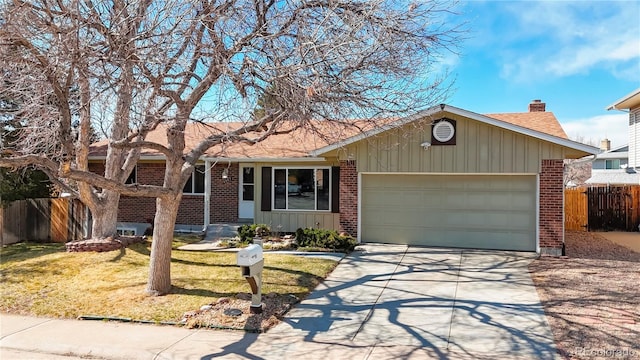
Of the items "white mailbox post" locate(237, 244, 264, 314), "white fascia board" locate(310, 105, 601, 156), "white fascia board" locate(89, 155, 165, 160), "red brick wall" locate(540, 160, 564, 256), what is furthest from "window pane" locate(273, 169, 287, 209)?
"white mailbox post" locate(237, 244, 264, 314)

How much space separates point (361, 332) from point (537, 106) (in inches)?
593

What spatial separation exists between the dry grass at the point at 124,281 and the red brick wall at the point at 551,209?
555 cm

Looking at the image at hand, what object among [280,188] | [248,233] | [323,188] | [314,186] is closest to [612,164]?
[323,188]

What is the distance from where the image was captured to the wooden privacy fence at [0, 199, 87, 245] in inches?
526

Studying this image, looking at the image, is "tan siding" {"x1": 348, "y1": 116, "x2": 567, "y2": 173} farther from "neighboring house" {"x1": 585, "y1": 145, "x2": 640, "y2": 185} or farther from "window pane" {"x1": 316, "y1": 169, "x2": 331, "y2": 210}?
"neighboring house" {"x1": 585, "y1": 145, "x2": 640, "y2": 185}

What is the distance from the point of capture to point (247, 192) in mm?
16062

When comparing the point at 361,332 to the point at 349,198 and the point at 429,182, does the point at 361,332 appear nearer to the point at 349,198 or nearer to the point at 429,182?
the point at 349,198

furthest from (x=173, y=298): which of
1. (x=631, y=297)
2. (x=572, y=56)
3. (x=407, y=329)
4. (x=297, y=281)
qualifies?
(x=572, y=56)

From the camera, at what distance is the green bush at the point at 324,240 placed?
1203 cm

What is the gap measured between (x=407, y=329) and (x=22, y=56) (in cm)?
682

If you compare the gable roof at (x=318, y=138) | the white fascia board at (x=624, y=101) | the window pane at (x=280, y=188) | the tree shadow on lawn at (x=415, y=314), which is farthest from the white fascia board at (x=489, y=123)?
the white fascia board at (x=624, y=101)

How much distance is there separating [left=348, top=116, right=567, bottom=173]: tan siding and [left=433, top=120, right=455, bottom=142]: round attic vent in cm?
18

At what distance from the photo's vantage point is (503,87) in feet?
58.9

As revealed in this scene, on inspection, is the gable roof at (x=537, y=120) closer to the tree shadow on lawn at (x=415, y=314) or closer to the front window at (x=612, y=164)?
the tree shadow on lawn at (x=415, y=314)
